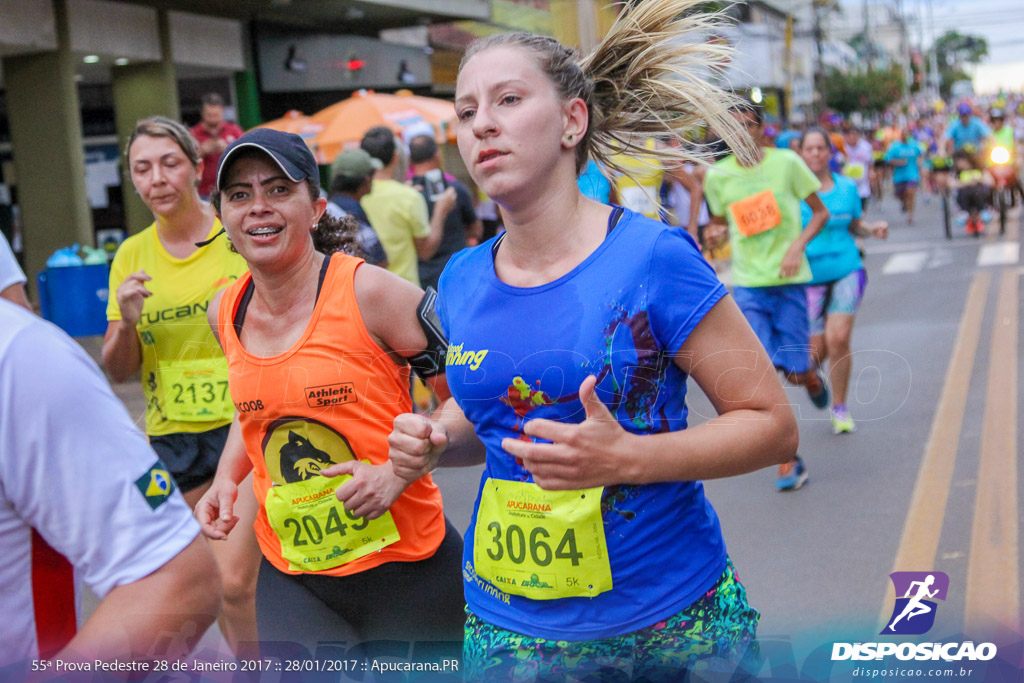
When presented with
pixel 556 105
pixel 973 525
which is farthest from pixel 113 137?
pixel 556 105

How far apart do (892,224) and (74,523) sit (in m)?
24.5

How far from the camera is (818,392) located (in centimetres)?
712

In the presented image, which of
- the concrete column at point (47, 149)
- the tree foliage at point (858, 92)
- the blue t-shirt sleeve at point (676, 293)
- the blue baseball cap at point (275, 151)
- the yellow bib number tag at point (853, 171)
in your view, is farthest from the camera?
the tree foliage at point (858, 92)

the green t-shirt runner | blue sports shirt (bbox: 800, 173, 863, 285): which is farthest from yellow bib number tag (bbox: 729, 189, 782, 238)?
blue sports shirt (bbox: 800, 173, 863, 285)

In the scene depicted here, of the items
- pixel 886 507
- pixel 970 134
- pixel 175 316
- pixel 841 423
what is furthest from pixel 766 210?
pixel 970 134

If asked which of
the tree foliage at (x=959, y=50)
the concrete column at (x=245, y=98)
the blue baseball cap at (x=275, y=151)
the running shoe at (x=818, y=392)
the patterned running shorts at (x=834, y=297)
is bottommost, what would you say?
the running shoe at (x=818, y=392)

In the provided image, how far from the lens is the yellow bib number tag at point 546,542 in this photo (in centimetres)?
229

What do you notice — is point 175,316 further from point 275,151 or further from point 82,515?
point 82,515

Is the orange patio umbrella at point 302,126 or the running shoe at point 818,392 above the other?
the orange patio umbrella at point 302,126

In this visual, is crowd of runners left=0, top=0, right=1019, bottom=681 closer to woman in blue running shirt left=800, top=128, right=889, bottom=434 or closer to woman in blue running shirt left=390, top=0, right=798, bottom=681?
woman in blue running shirt left=390, top=0, right=798, bottom=681

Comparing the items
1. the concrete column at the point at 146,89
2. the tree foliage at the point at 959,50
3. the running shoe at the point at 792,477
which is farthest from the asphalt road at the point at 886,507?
the tree foliage at the point at 959,50

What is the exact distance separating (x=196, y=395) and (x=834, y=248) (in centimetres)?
468

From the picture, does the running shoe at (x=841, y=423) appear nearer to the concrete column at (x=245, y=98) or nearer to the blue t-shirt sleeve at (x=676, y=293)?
the blue t-shirt sleeve at (x=676, y=293)

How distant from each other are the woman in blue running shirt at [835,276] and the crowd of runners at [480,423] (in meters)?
3.97
